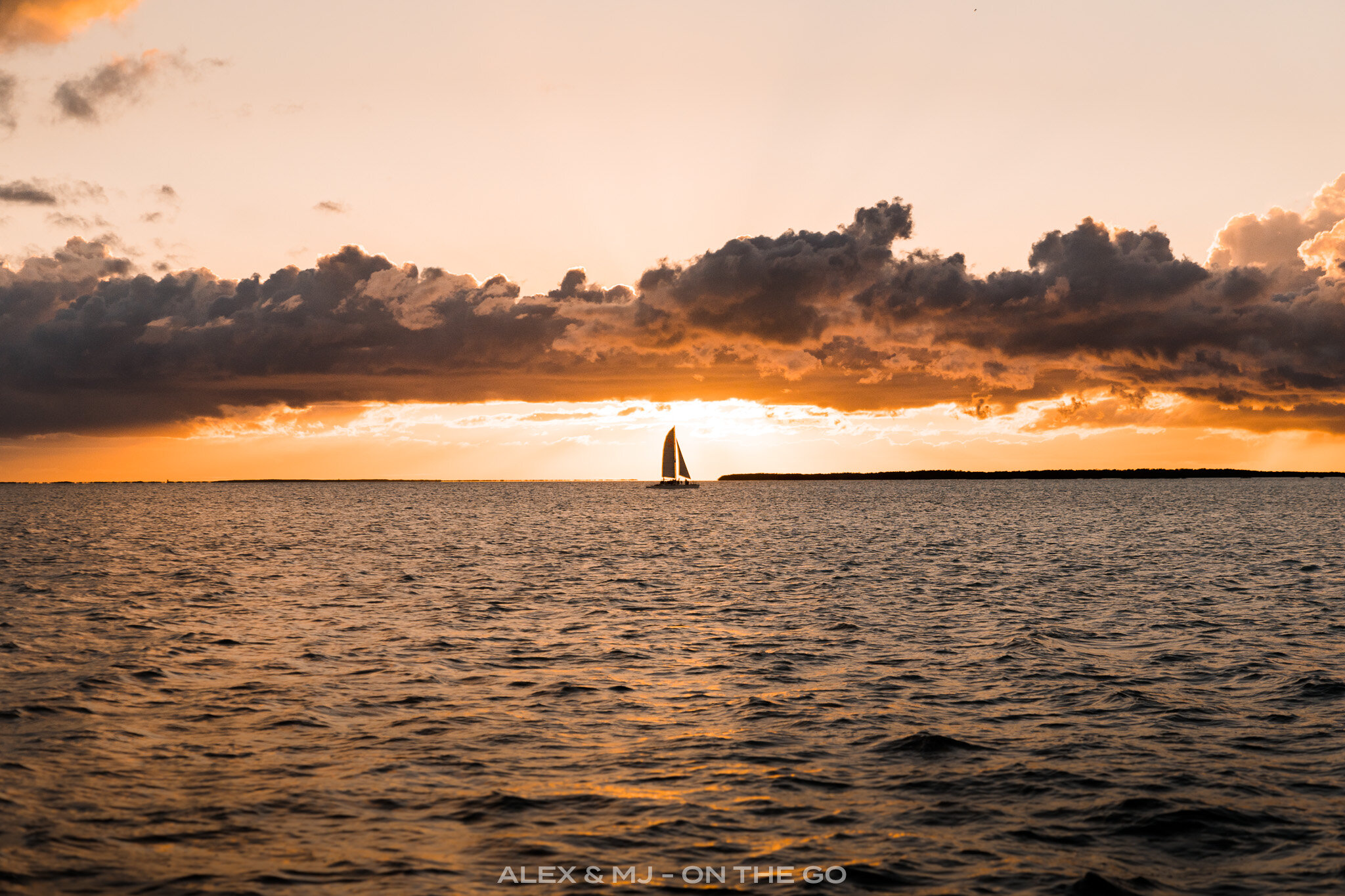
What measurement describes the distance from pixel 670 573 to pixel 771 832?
45.5 metres

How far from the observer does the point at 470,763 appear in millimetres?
19859

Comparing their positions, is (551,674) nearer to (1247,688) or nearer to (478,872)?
(478,872)

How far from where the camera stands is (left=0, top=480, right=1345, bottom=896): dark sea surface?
15.1m

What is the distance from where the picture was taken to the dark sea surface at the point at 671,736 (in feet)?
49.6

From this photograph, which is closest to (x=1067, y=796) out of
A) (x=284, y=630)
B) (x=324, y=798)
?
(x=324, y=798)

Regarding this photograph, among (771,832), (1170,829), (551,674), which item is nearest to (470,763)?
(771,832)

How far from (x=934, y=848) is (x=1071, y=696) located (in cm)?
1212

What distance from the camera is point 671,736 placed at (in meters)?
22.0

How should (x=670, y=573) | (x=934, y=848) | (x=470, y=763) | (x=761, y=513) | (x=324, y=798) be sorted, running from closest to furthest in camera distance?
(x=934, y=848), (x=324, y=798), (x=470, y=763), (x=670, y=573), (x=761, y=513)

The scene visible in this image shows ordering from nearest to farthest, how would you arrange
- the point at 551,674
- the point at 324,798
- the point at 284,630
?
the point at 324,798 → the point at 551,674 → the point at 284,630

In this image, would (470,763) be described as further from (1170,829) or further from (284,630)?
(284,630)

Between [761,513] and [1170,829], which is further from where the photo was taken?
[761,513]

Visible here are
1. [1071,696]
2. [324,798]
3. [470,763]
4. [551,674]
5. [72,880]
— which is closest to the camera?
[72,880]

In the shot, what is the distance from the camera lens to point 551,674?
94.4ft
